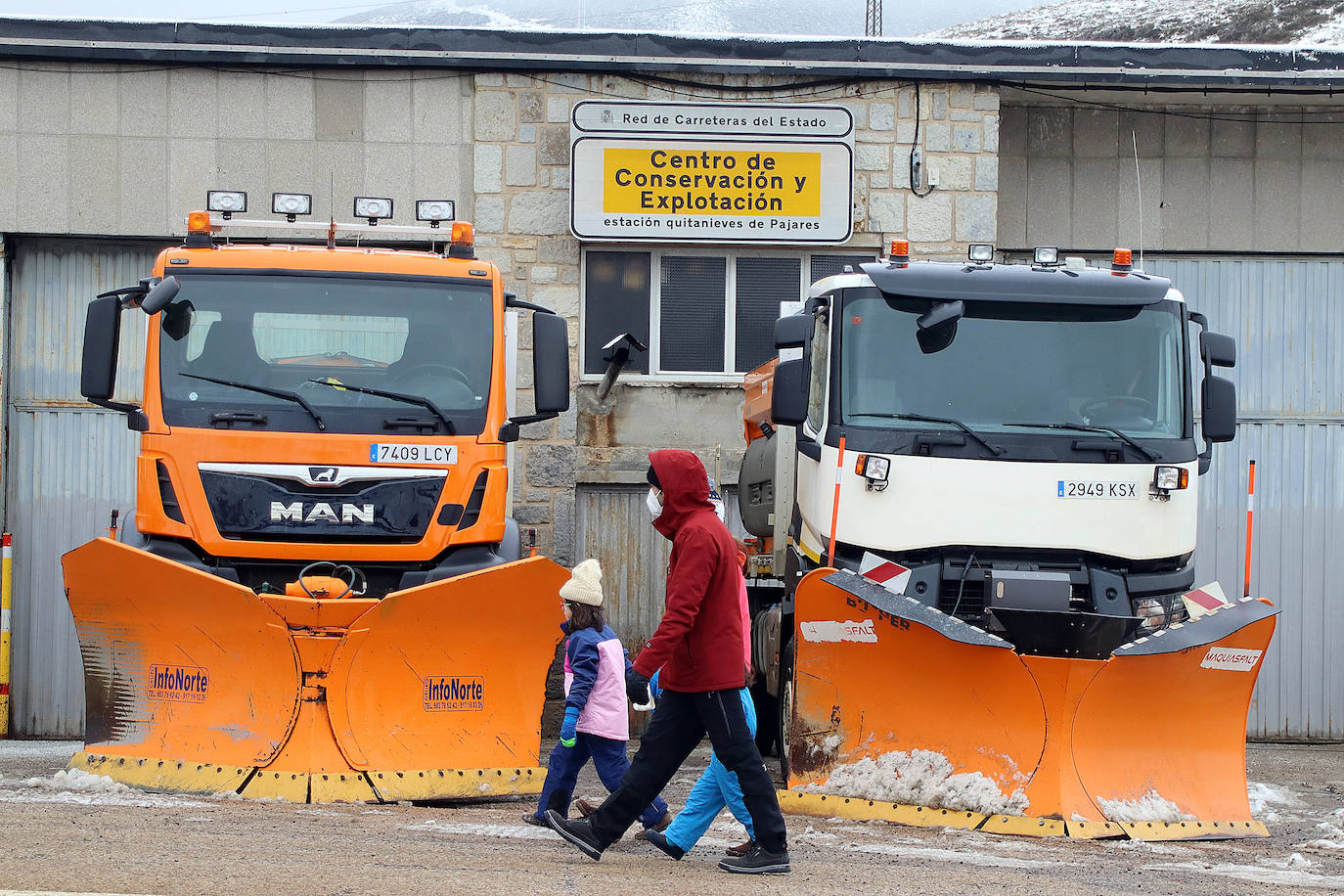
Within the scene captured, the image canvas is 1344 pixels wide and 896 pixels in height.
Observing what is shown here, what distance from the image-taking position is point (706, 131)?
40.3ft

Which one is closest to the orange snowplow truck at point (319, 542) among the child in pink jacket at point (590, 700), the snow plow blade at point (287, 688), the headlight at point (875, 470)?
the snow plow blade at point (287, 688)

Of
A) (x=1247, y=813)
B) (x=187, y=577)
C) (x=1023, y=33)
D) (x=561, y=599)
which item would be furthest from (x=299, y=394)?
(x=1023, y=33)

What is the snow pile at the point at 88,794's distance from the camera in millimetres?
6711

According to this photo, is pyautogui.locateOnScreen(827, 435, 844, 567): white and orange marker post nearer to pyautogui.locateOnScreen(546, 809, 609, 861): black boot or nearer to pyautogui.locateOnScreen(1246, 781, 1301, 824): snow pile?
pyautogui.locateOnScreen(546, 809, 609, 861): black boot

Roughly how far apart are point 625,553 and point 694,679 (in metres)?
6.50

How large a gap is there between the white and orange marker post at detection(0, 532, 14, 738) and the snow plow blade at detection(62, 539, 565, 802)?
4.78 metres

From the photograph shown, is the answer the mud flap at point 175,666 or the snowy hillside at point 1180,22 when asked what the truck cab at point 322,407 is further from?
the snowy hillside at point 1180,22

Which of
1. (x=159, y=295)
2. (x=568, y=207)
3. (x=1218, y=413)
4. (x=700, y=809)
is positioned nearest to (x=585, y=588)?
(x=700, y=809)

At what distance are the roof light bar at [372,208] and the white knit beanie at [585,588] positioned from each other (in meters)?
3.11

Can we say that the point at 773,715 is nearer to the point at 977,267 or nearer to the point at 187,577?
the point at 977,267

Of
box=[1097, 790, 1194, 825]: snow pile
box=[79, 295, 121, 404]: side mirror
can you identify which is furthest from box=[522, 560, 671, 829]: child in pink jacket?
box=[79, 295, 121, 404]: side mirror

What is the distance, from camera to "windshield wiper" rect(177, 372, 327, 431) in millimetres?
7875

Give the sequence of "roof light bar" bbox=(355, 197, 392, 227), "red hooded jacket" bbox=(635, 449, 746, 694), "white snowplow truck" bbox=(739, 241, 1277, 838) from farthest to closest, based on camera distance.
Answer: "roof light bar" bbox=(355, 197, 392, 227) < "white snowplow truck" bbox=(739, 241, 1277, 838) < "red hooded jacket" bbox=(635, 449, 746, 694)

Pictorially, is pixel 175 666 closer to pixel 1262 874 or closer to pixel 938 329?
pixel 938 329
